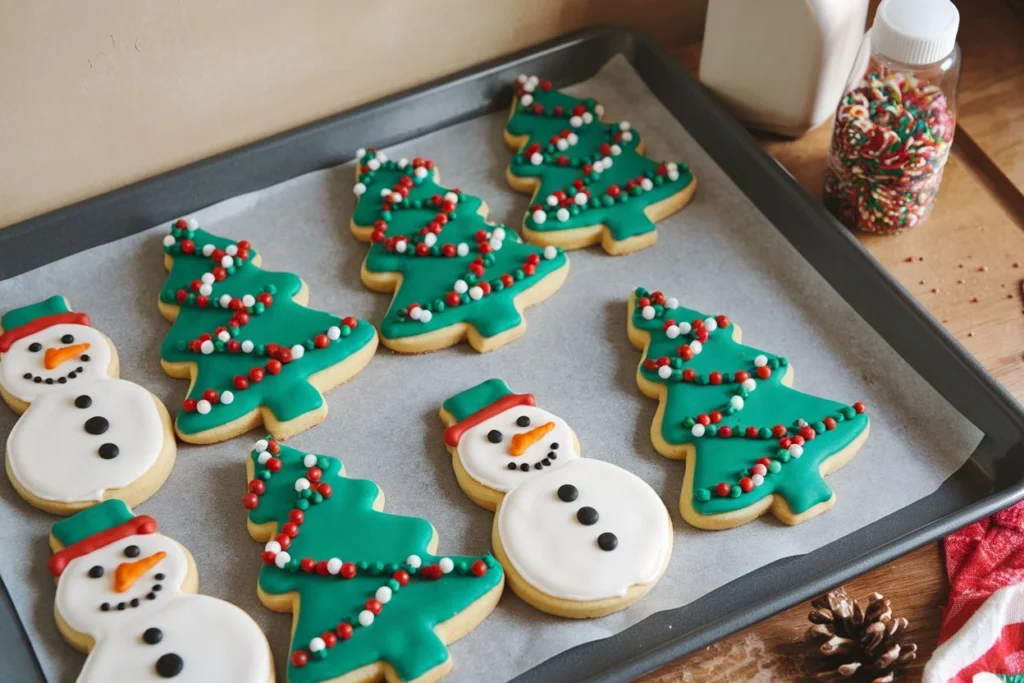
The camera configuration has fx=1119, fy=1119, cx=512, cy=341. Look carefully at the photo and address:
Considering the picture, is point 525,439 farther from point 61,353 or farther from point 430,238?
point 61,353

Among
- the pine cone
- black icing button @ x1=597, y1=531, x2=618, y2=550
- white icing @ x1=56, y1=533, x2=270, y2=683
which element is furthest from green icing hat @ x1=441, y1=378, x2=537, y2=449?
the pine cone

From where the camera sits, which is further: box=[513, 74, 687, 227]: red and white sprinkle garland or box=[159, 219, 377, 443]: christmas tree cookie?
box=[513, 74, 687, 227]: red and white sprinkle garland

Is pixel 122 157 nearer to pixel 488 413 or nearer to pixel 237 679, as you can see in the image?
pixel 488 413

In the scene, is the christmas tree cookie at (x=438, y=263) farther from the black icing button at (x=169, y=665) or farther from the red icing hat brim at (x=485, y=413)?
the black icing button at (x=169, y=665)

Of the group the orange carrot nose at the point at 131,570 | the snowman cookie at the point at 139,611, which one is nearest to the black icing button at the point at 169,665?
the snowman cookie at the point at 139,611

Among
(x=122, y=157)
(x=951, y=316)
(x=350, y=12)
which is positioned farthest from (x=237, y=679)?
(x=951, y=316)

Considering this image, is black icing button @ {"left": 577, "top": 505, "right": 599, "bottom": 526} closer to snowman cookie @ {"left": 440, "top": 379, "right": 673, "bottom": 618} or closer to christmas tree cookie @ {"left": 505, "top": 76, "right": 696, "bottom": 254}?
snowman cookie @ {"left": 440, "top": 379, "right": 673, "bottom": 618}
